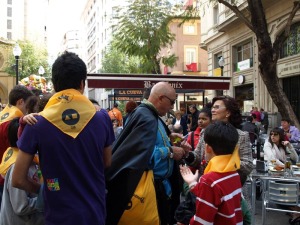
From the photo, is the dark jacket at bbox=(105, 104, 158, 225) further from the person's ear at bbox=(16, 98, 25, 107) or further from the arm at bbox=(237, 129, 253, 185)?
the person's ear at bbox=(16, 98, 25, 107)

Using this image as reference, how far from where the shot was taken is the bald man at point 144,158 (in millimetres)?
2703

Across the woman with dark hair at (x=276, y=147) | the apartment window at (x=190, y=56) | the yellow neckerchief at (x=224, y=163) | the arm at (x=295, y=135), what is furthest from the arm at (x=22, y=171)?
the apartment window at (x=190, y=56)

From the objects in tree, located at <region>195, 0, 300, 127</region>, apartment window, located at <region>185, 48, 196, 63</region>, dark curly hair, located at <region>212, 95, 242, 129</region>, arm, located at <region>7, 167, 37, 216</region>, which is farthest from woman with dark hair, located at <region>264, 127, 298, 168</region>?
apartment window, located at <region>185, 48, 196, 63</region>

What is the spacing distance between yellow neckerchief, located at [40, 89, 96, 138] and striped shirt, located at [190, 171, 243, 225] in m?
0.92

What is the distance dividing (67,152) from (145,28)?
63.8ft

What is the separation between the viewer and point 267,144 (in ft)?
23.4

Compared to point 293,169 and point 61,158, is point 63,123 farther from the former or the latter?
point 293,169

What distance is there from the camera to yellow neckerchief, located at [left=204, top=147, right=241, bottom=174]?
2535 millimetres

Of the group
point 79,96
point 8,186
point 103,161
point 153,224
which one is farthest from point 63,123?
point 153,224

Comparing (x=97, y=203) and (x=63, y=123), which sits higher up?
(x=63, y=123)

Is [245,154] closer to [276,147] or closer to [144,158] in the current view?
[144,158]

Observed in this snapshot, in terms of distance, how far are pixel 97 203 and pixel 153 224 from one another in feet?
2.13

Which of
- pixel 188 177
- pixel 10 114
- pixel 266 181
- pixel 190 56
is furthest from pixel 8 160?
pixel 190 56

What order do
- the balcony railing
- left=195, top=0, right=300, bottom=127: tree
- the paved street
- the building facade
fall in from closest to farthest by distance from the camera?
the paved street
left=195, top=0, right=300, bottom=127: tree
the balcony railing
the building facade
